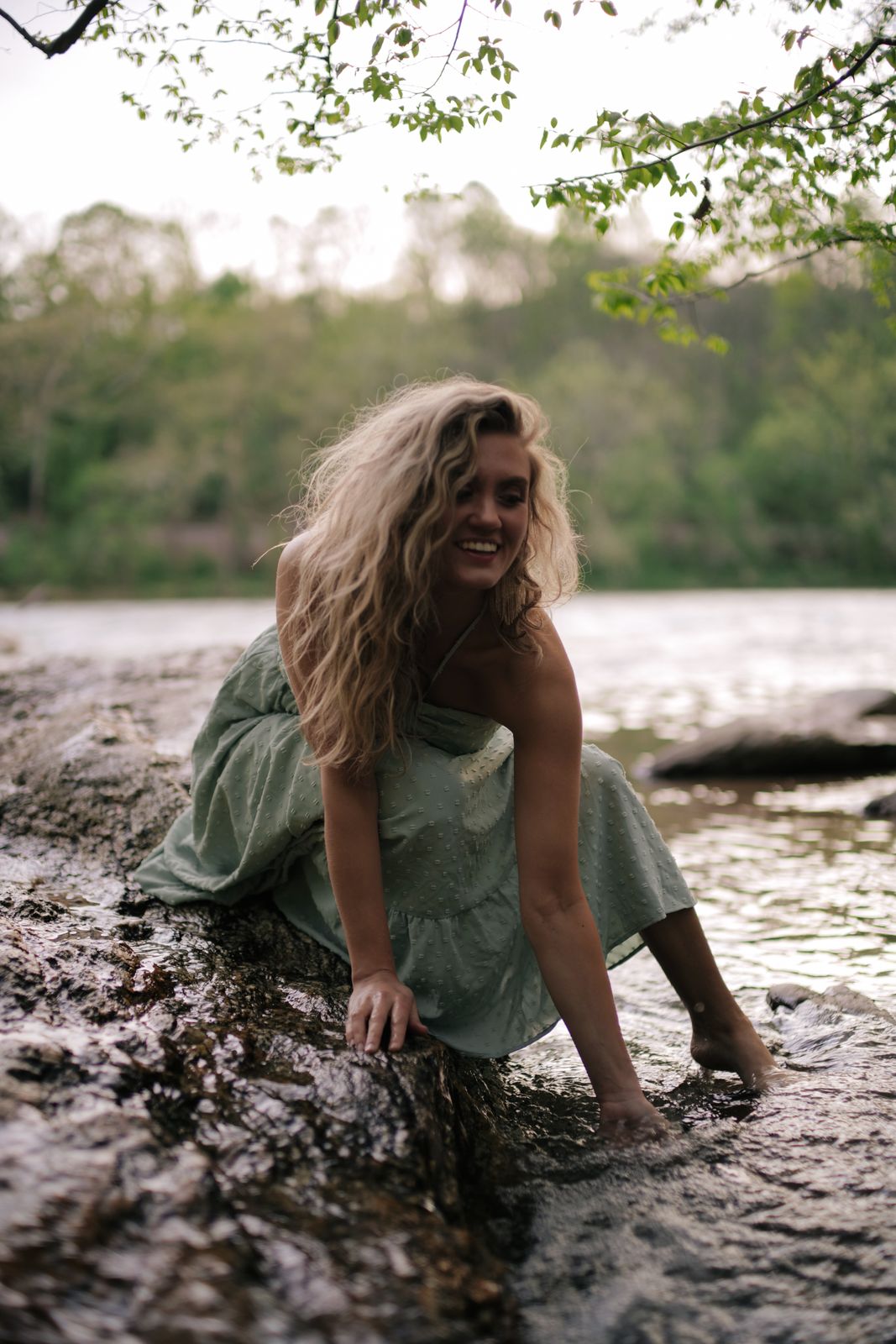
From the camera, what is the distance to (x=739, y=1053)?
9.05 feet

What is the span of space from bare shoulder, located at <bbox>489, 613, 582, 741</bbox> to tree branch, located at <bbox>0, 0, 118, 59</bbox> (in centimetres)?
203

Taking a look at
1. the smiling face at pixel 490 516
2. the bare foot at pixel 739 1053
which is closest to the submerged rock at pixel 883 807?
the bare foot at pixel 739 1053

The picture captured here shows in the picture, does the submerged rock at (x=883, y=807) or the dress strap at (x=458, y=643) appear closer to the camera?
the dress strap at (x=458, y=643)

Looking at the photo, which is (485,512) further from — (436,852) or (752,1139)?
(752,1139)

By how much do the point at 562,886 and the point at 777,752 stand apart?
542 centimetres

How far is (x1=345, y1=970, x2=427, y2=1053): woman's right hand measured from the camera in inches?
87.1

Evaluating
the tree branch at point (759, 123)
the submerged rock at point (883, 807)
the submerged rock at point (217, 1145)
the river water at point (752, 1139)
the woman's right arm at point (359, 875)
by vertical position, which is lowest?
the submerged rock at point (883, 807)

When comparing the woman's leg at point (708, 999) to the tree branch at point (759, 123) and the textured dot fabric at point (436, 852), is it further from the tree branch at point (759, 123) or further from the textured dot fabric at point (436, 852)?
the tree branch at point (759, 123)

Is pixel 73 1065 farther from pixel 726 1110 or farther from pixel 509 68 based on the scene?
pixel 509 68

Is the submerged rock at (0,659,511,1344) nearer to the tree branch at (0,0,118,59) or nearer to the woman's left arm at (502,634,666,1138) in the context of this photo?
the woman's left arm at (502,634,666,1138)

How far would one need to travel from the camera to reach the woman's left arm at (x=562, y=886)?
2346 mm

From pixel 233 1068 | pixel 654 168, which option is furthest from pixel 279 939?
pixel 654 168

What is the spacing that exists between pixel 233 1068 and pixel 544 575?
1157 mm

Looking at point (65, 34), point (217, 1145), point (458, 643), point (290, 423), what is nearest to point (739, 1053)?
point (458, 643)
